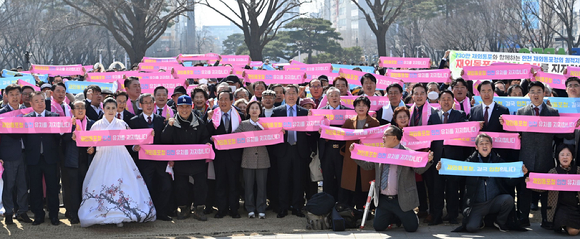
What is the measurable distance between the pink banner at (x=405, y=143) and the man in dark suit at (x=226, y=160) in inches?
75.4

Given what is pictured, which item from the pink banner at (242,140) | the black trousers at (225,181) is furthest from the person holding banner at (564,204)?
the black trousers at (225,181)

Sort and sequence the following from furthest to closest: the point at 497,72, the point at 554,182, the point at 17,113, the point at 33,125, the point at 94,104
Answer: the point at 497,72, the point at 94,104, the point at 17,113, the point at 33,125, the point at 554,182

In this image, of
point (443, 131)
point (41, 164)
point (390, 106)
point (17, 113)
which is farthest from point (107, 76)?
point (443, 131)

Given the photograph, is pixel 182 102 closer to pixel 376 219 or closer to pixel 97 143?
pixel 97 143

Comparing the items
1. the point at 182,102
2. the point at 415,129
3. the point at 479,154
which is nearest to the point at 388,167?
the point at 415,129

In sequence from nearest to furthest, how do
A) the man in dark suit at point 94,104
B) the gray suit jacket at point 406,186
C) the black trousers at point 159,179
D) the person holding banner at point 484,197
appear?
1. the person holding banner at point 484,197
2. the gray suit jacket at point 406,186
3. the black trousers at point 159,179
4. the man in dark suit at point 94,104

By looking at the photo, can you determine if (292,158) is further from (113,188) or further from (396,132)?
(113,188)

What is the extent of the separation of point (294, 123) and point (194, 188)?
1.78 metres

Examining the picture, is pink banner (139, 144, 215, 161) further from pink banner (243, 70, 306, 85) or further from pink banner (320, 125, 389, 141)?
pink banner (243, 70, 306, 85)

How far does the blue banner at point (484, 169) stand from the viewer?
8.03 meters

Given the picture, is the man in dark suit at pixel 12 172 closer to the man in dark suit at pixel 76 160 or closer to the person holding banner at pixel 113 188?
the man in dark suit at pixel 76 160

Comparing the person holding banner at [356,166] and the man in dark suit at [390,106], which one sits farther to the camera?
the man in dark suit at [390,106]

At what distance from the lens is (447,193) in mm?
8742

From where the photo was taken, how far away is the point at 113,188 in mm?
8523
